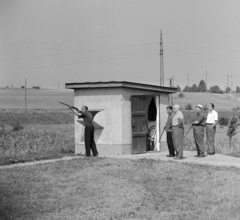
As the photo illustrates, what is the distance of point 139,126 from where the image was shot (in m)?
19.2

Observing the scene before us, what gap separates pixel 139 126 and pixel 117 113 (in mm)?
1345

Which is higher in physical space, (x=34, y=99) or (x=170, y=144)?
(x=34, y=99)

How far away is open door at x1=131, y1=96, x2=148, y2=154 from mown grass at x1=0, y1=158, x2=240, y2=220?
338 centimetres

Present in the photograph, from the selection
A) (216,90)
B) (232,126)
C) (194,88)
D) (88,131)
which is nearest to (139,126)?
(88,131)

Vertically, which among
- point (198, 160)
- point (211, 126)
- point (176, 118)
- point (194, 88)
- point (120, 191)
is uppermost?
point (194, 88)

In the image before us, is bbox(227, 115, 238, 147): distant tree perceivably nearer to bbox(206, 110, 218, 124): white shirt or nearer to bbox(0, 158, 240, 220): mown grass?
bbox(206, 110, 218, 124): white shirt

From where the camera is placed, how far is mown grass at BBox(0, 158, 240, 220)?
9734 mm

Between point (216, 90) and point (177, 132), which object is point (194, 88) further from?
point (177, 132)

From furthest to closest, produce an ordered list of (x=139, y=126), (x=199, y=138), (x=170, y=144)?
(x=139, y=126)
(x=170, y=144)
(x=199, y=138)

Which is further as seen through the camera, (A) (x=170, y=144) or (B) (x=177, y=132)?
(A) (x=170, y=144)

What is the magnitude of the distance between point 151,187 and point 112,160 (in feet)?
14.0

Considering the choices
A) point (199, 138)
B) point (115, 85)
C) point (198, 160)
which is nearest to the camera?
point (198, 160)

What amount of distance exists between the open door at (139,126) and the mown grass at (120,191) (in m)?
3.38

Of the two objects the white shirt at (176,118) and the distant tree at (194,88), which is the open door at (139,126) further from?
the distant tree at (194,88)
